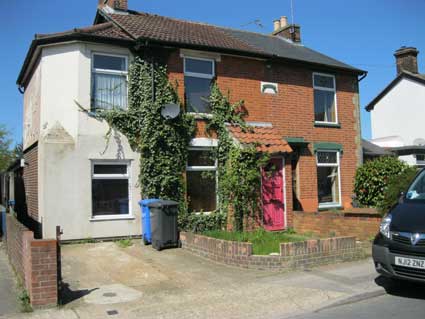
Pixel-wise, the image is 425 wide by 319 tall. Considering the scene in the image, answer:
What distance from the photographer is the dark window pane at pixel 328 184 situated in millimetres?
15445

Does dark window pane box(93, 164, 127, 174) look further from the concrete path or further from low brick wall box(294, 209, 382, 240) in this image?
low brick wall box(294, 209, 382, 240)

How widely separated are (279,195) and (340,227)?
7.78 feet

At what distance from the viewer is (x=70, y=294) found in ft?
22.5

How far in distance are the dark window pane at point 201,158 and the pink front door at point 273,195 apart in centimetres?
169

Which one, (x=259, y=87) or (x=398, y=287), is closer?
(x=398, y=287)

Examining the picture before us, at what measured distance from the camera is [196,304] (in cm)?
630

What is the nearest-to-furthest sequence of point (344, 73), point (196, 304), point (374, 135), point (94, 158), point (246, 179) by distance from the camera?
1. point (196, 304)
2. point (94, 158)
3. point (246, 179)
4. point (344, 73)
5. point (374, 135)

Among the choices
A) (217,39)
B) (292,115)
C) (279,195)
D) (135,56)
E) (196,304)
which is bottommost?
(196,304)

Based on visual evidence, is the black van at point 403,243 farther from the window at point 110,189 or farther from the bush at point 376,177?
the window at point 110,189

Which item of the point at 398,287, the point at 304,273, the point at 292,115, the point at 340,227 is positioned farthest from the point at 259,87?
the point at 398,287

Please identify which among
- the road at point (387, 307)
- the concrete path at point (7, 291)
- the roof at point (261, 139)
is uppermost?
the roof at point (261, 139)

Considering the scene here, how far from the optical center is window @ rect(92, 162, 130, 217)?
38.2 ft

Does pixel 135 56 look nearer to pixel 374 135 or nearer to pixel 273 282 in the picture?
pixel 273 282

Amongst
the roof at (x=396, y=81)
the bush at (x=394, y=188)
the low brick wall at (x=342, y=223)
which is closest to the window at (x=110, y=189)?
the low brick wall at (x=342, y=223)
